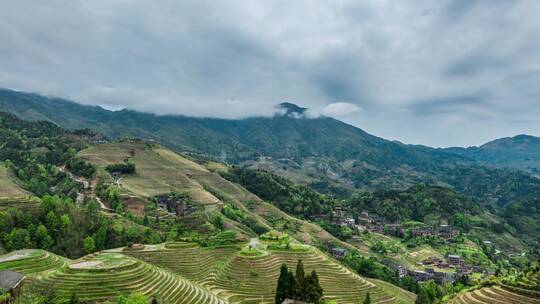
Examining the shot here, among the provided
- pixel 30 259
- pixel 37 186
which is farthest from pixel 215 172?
pixel 30 259

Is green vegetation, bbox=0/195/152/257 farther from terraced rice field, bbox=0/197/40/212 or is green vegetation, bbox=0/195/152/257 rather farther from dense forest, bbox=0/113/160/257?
terraced rice field, bbox=0/197/40/212

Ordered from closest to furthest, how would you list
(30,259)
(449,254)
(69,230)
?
(30,259) < (69,230) < (449,254)

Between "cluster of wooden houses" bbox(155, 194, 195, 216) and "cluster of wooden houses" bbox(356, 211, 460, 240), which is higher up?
"cluster of wooden houses" bbox(155, 194, 195, 216)

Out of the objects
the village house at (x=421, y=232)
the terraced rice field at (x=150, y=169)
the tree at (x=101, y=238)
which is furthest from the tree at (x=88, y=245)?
the village house at (x=421, y=232)

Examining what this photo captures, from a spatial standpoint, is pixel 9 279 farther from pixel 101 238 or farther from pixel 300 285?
pixel 101 238

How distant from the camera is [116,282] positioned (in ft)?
145

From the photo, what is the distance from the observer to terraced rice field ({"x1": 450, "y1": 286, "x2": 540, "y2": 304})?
117ft

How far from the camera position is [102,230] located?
7331cm

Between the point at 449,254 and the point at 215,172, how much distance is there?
346 ft

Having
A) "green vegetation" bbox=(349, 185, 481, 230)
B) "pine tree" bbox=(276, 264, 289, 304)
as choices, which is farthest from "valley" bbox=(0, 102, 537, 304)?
"pine tree" bbox=(276, 264, 289, 304)

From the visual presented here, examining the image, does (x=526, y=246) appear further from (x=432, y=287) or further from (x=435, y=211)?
(x=432, y=287)

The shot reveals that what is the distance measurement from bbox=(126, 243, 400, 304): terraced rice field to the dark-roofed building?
23581 mm

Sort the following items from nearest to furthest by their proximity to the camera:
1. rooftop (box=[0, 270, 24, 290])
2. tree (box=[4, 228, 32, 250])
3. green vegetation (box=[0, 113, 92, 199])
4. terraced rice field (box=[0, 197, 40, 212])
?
rooftop (box=[0, 270, 24, 290])
tree (box=[4, 228, 32, 250])
terraced rice field (box=[0, 197, 40, 212])
green vegetation (box=[0, 113, 92, 199])

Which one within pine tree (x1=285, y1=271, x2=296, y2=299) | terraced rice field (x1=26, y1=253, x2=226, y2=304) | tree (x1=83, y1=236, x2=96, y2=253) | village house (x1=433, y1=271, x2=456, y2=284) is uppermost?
pine tree (x1=285, y1=271, x2=296, y2=299)
